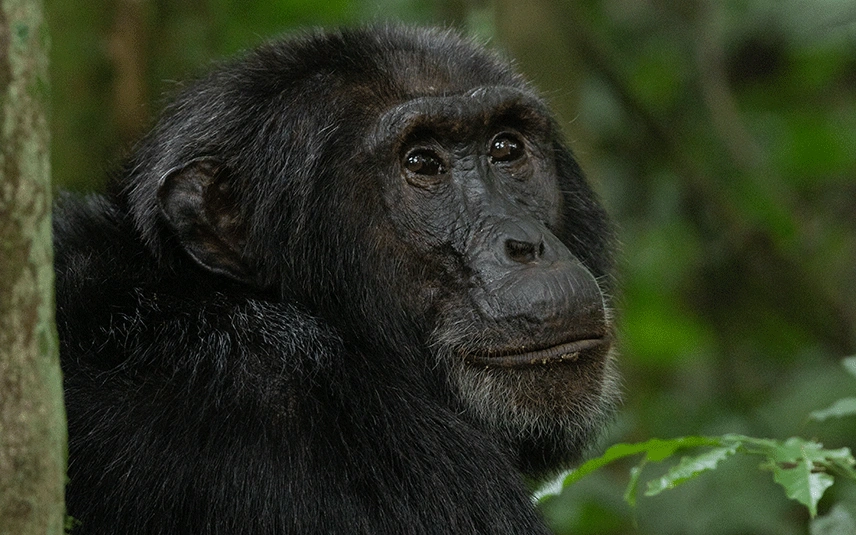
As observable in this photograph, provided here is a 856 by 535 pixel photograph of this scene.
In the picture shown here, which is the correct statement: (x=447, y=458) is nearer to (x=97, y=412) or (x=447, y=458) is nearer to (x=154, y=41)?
(x=97, y=412)

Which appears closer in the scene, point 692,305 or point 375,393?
point 375,393

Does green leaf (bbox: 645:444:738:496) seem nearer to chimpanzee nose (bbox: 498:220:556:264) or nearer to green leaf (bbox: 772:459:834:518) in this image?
green leaf (bbox: 772:459:834:518)

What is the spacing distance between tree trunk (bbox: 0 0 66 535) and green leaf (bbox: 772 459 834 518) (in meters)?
2.27

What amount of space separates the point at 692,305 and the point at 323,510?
7.69 meters

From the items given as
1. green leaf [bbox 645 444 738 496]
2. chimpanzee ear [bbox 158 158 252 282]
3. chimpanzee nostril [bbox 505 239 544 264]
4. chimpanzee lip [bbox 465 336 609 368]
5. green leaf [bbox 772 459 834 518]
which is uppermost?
chimpanzee ear [bbox 158 158 252 282]

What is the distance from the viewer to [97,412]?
3422mm

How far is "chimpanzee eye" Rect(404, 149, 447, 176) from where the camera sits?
4332mm

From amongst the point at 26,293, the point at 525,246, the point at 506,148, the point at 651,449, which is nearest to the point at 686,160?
the point at 506,148

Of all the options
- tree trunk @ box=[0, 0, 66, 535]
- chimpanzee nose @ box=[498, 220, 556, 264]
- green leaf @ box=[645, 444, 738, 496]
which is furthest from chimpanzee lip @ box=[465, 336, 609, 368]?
tree trunk @ box=[0, 0, 66, 535]

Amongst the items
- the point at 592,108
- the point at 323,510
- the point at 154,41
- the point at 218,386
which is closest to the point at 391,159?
the point at 218,386

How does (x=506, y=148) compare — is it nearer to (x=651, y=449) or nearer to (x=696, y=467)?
(x=651, y=449)

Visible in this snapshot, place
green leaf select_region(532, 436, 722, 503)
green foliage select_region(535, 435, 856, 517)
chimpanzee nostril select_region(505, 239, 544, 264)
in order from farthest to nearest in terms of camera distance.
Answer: chimpanzee nostril select_region(505, 239, 544, 264) → green leaf select_region(532, 436, 722, 503) → green foliage select_region(535, 435, 856, 517)

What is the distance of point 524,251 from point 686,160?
4.97m

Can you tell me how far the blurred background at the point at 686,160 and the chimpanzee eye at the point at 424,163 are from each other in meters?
1.34
